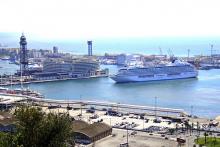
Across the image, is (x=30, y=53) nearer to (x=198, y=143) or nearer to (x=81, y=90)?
(x=81, y=90)

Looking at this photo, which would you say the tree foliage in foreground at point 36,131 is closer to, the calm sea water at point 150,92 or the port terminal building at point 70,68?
the calm sea water at point 150,92

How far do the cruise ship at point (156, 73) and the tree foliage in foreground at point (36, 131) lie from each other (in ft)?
75.4

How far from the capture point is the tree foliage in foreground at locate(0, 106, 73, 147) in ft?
17.8

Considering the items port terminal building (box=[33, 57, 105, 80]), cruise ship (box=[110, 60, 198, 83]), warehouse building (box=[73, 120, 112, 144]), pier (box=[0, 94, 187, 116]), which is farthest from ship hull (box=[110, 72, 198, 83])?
warehouse building (box=[73, 120, 112, 144])

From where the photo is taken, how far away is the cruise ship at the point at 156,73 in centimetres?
2888

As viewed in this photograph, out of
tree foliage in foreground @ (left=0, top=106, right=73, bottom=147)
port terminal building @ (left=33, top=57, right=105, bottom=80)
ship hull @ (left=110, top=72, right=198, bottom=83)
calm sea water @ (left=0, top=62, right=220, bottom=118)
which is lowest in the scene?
calm sea water @ (left=0, top=62, right=220, bottom=118)

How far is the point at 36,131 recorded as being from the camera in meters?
5.46

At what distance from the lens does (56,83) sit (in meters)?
29.1

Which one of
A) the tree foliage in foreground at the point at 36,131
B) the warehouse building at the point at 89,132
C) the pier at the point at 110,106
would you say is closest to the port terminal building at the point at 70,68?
the pier at the point at 110,106

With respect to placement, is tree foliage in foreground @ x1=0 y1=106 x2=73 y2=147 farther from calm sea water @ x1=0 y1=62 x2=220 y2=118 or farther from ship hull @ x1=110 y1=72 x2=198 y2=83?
ship hull @ x1=110 y1=72 x2=198 y2=83

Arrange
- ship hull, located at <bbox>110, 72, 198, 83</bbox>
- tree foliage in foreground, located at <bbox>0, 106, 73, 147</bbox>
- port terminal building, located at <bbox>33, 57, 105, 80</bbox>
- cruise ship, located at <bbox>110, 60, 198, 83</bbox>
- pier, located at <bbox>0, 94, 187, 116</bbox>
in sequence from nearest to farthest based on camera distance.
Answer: tree foliage in foreground, located at <bbox>0, 106, 73, 147</bbox>, pier, located at <bbox>0, 94, 187, 116</bbox>, ship hull, located at <bbox>110, 72, 198, 83</bbox>, cruise ship, located at <bbox>110, 60, 198, 83</bbox>, port terminal building, located at <bbox>33, 57, 105, 80</bbox>

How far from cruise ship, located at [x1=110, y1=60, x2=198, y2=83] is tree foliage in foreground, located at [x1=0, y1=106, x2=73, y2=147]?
2299cm

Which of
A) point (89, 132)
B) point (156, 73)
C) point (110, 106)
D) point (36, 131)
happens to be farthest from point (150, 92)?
point (36, 131)

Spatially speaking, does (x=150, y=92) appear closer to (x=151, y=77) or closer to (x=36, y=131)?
(x=151, y=77)
